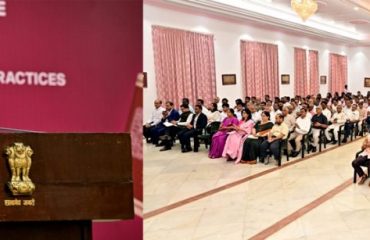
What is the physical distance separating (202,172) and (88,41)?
545cm

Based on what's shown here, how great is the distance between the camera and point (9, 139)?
155cm

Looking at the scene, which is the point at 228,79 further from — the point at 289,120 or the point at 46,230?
the point at 46,230

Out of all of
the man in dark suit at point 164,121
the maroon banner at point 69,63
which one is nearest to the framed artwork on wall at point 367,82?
the man in dark suit at point 164,121

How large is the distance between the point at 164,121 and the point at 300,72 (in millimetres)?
10223

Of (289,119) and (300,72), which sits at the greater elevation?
(300,72)

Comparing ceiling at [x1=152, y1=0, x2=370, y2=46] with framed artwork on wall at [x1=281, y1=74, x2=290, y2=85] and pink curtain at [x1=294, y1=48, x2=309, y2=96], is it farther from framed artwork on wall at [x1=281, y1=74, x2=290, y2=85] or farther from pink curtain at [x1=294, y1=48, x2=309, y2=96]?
framed artwork on wall at [x1=281, y1=74, x2=290, y2=85]

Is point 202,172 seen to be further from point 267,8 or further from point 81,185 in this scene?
point 267,8

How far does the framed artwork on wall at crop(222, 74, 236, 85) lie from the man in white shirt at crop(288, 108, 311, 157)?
494cm

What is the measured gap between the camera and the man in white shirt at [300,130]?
29.5ft

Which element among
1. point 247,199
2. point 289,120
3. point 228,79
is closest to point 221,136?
point 289,120

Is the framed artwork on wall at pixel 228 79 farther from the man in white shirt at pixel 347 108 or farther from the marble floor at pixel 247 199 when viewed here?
the marble floor at pixel 247 199

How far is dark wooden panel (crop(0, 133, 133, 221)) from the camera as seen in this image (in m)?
1.57

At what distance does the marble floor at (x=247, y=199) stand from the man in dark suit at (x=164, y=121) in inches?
63.6

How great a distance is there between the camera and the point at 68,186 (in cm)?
160
